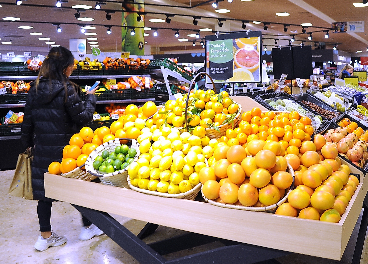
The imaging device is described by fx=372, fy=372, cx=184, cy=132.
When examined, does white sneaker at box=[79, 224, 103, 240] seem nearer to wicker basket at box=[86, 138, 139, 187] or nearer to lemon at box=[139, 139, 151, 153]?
wicker basket at box=[86, 138, 139, 187]

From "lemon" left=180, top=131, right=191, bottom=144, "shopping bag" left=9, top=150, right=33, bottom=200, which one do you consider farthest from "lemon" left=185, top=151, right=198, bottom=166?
"shopping bag" left=9, top=150, right=33, bottom=200

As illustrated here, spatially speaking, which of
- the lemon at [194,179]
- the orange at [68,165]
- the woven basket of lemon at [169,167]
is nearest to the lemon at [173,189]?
the woven basket of lemon at [169,167]

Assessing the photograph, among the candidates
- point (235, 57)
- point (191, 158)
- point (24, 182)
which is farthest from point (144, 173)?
point (235, 57)

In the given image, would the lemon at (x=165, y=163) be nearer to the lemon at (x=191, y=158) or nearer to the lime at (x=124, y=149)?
the lemon at (x=191, y=158)

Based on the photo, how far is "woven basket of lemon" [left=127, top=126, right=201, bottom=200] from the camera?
6.67ft

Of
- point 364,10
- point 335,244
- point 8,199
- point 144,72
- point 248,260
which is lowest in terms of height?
point 8,199

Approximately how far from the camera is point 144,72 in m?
6.68

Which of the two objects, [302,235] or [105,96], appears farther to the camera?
[105,96]

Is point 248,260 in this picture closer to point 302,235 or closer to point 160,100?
point 302,235

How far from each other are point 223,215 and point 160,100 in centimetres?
500

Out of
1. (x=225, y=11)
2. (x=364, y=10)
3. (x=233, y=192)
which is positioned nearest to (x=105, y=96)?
(x=233, y=192)

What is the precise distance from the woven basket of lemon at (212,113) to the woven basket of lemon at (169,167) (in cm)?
18

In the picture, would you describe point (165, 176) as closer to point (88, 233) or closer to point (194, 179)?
point (194, 179)

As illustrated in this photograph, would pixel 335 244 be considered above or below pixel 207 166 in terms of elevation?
below
